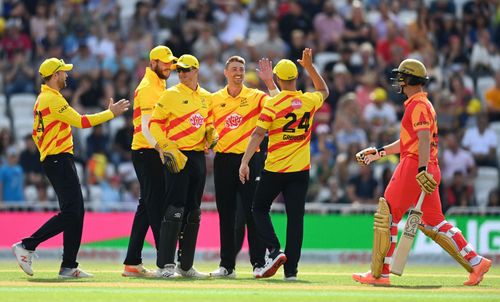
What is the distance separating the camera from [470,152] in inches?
1017

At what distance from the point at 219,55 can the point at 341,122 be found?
3.60 meters

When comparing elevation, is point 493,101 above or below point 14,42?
below

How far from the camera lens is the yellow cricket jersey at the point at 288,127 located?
15.4 metres

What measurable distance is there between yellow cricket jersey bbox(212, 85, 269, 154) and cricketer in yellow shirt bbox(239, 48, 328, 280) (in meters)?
0.65

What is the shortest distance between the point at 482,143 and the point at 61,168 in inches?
492

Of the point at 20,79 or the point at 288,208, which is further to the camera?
the point at 20,79

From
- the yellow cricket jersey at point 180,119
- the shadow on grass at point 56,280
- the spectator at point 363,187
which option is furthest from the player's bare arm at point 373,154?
the spectator at point 363,187

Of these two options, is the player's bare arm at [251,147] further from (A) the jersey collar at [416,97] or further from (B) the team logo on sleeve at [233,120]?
(A) the jersey collar at [416,97]

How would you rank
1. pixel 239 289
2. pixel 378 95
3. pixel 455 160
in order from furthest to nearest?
pixel 378 95
pixel 455 160
pixel 239 289

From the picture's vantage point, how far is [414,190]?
14.8 m

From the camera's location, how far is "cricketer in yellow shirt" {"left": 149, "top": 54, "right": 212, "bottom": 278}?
50.8 ft

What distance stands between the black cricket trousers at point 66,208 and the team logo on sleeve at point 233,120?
80.8 inches

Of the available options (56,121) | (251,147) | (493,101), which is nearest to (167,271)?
(251,147)

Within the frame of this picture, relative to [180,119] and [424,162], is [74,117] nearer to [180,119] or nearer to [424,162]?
[180,119]
